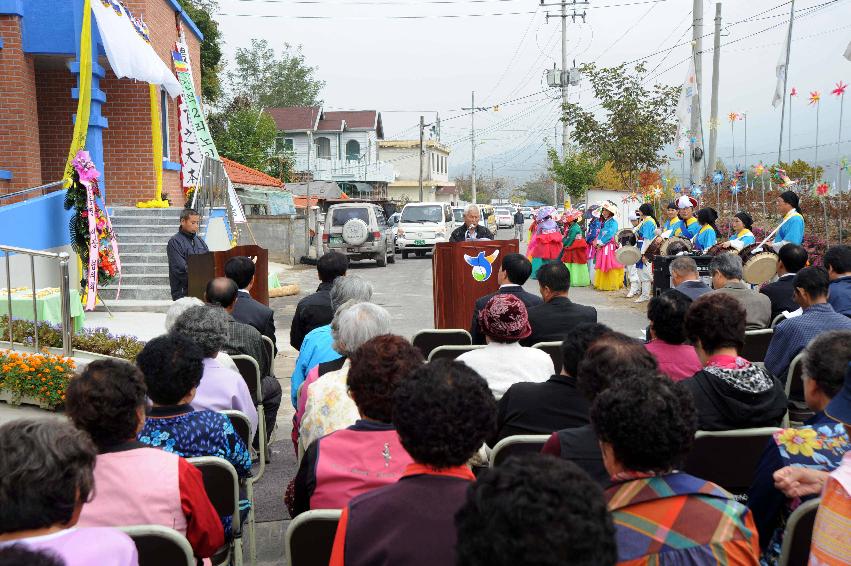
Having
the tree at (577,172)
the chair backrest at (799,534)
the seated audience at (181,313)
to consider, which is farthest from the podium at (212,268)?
the tree at (577,172)

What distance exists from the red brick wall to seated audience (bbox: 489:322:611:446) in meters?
11.3

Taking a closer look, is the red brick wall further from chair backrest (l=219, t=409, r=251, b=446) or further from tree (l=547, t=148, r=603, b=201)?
tree (l=547, t=148, r=603, b=201)

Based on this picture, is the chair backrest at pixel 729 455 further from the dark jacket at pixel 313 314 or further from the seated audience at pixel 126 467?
the dark jacket at pixel 313 314

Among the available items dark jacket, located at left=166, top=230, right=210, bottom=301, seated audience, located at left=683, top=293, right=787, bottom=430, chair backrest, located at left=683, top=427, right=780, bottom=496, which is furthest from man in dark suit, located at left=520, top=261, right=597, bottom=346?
dark jacket, located at left=166, top=230, right=210, bottom=301

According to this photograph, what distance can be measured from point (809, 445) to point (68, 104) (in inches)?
600

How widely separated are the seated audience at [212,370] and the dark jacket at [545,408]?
148 centimetres

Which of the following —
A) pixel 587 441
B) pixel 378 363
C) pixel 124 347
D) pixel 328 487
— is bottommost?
pixel 124 347

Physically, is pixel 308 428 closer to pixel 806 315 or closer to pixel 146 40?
pixel 806 315

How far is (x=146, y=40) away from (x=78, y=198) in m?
5.09

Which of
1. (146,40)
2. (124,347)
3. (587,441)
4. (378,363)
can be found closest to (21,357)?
(124,347)

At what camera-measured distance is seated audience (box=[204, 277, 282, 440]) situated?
565cm

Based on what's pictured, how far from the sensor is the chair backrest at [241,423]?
3.98 meters

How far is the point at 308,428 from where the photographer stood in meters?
3.56

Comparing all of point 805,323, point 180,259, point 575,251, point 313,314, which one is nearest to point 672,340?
point 805,323
